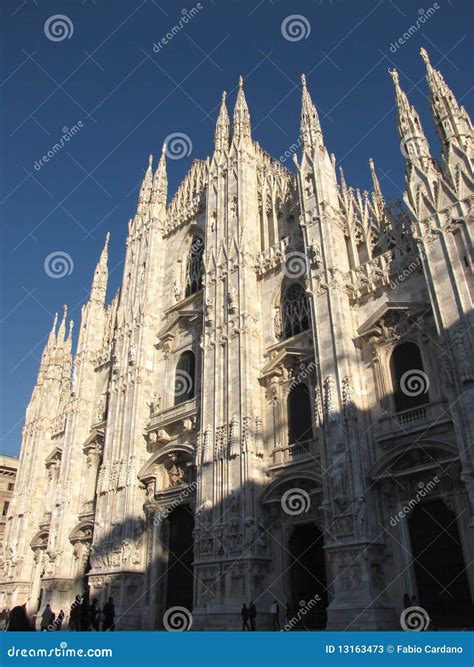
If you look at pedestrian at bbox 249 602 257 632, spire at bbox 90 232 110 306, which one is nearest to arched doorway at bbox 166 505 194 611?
pedestrian at bbox 249 602 257 632

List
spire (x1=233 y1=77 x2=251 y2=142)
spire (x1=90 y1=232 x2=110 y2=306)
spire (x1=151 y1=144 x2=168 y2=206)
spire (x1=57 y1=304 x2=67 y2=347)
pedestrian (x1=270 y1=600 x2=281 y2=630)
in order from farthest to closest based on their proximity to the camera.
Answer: spire (x1=57 y1=304 x2=67 y2=347)
spire (x1=90 y1=232 x2=110 y2=306)
spire (x1=151 y1=144 x2=168 y2=206)
spire (x1=233 y1=77 x2=251 y2=142)
pedestrian (x1=270 y1=600 x2=281 y2=630)

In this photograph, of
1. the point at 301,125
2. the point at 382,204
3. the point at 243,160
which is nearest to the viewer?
the point at 382,204

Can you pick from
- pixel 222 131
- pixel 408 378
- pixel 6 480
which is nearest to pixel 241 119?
pixel 222 131

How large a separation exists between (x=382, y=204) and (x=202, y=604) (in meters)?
15.6

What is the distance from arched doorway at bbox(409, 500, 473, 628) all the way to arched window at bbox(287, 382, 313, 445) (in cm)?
483

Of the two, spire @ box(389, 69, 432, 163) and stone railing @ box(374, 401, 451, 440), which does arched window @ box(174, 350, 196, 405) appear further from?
Result: spire @ box(389, 69, 432, 163)

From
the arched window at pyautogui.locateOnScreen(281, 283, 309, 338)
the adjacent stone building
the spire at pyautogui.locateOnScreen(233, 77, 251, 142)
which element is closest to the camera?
the arched window at pyautogui.locateOnScreen(281, 283, 309, 338)

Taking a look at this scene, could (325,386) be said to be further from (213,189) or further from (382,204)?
(213,189)

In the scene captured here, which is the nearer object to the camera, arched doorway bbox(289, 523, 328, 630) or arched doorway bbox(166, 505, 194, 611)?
arched doorway bbox(289, 523, 328, 630)

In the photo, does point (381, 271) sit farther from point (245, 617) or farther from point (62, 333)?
point (62, 333)

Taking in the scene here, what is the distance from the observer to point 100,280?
3569 centimetres

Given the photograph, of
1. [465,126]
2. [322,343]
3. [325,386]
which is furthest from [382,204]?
[325,386]

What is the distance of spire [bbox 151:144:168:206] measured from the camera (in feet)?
109

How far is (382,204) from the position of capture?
20.5 m
